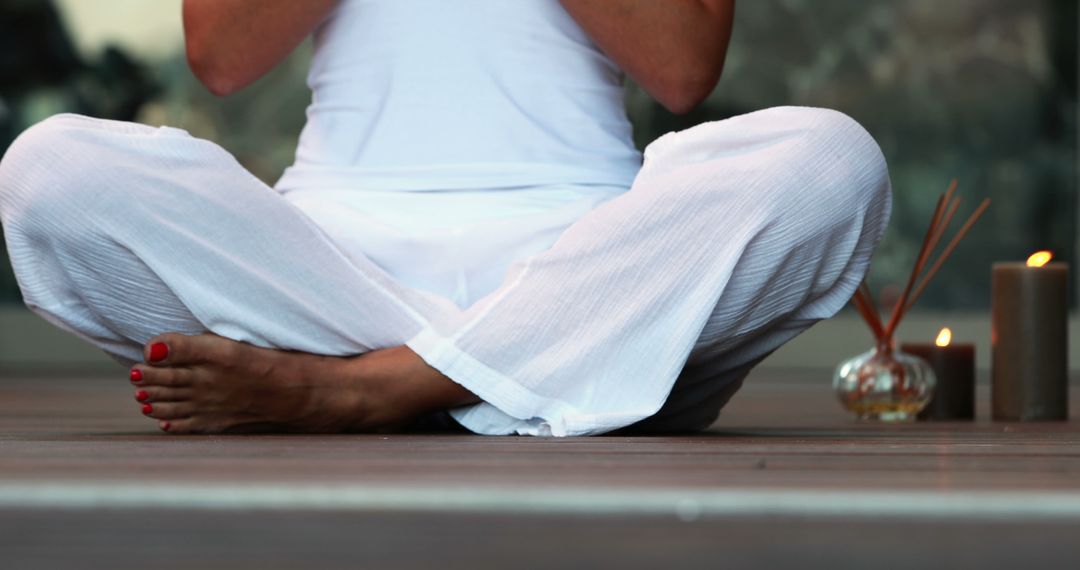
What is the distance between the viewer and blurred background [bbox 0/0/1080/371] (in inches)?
175

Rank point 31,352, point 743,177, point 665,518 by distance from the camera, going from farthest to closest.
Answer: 1. point 31,352
2. point 743,177
3. point 665,518

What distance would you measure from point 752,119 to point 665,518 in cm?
77

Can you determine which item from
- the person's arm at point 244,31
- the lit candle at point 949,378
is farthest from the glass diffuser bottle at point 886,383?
the person's arm at point 244,31

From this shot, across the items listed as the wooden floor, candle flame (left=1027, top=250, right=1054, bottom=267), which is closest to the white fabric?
the wooden floor

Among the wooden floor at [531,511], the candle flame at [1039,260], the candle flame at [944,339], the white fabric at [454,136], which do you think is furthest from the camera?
the candle flame at [944,339]

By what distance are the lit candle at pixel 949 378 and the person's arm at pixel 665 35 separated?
2.29 feet

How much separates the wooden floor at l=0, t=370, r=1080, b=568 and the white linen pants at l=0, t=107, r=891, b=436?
14.2 inches

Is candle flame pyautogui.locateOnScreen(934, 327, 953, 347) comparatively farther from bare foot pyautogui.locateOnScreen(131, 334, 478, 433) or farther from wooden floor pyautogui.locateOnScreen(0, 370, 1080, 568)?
wooden floor pyautogui.locateOnScreen(0, 370, 1080, 568)

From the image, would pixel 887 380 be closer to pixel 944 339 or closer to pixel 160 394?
pixel 944 339

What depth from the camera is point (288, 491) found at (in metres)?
0.86

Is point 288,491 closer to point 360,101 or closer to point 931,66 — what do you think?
point 360,101

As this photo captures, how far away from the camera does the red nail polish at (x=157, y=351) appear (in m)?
1.44

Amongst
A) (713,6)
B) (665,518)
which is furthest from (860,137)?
(665,518)

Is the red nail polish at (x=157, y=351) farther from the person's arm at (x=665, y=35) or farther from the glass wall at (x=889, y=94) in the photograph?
the glass wall at (x=889, y=94)
